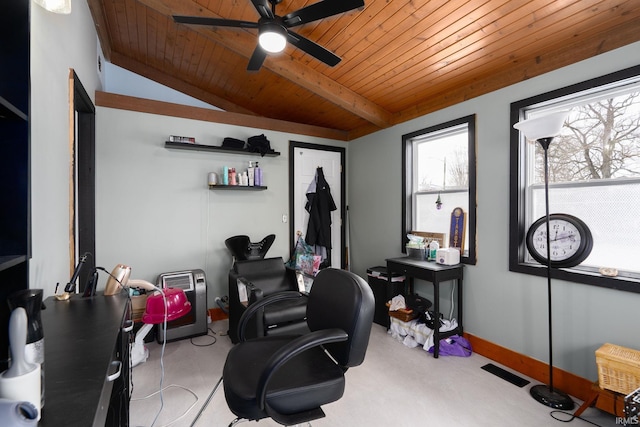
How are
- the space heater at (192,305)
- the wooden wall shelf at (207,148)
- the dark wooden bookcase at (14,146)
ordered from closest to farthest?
the dark wooden bookcase at (14,146) → the space heater at (192,305) → the wooden wall shelf at (207,148)

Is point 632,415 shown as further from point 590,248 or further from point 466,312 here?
point 466,312

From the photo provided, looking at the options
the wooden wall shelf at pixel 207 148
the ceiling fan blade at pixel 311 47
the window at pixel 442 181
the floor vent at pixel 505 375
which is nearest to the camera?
the ceiling fan blade at pixel 311 47

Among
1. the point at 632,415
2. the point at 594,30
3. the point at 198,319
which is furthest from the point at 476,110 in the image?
the point at 198,319

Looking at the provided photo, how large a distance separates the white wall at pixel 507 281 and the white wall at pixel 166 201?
6.24 ft

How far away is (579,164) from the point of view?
2.17 meters

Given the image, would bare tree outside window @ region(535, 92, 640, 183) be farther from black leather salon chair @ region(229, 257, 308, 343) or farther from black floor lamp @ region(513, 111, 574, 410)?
black leather salon chair @ region(229, 257, 308, 343)

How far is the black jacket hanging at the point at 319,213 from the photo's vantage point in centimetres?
399

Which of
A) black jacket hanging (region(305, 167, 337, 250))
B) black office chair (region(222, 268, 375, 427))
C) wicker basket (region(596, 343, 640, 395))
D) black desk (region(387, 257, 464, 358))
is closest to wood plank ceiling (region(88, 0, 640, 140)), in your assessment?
black jacket hanging (region(305, 167, 337, 250))

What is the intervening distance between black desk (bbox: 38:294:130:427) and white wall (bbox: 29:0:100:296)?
27 cm

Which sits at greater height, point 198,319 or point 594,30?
point 594,30

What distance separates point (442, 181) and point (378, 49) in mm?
1477

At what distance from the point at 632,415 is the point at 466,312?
1332 mm

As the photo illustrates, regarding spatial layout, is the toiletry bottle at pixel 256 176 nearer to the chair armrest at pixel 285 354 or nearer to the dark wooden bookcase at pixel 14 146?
the chair armrest at pixel 285 354

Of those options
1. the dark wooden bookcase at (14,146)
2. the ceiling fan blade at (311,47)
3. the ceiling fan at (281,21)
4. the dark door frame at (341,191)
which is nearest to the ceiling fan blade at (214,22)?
the ceiling fan at (281,21)
